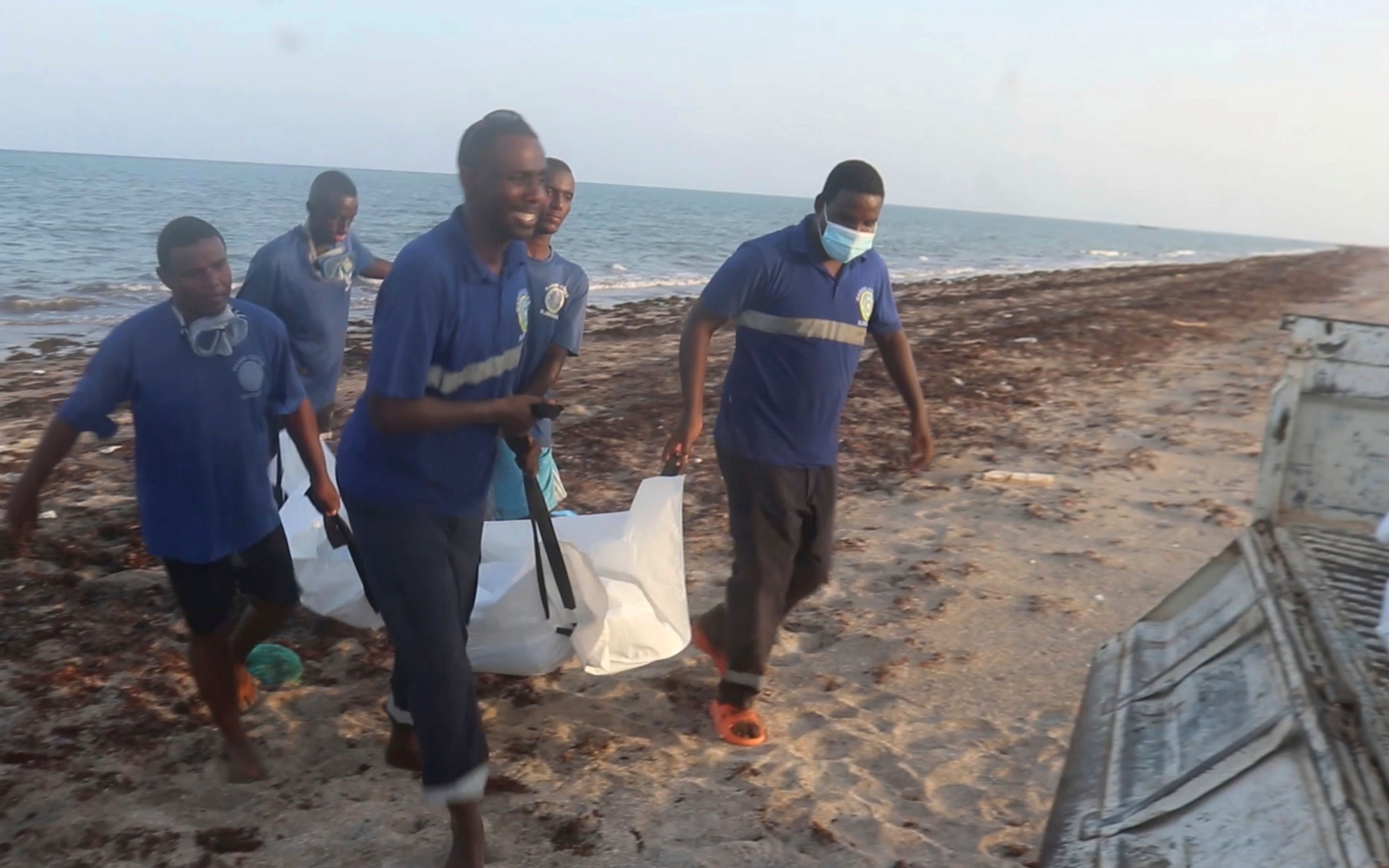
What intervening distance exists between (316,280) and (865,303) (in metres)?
2.32

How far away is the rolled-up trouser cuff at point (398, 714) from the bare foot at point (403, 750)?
0.01 m

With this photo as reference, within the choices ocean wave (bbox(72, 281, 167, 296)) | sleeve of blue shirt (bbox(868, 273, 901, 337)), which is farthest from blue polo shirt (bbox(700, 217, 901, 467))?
ocean wave (bbox(72, 281, 167, 296))

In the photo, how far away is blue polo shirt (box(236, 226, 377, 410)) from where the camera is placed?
4.43 m

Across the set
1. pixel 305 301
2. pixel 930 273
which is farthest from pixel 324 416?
pixel 930 273

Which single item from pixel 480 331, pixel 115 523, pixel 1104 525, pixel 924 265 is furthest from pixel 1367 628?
pixel 924 265

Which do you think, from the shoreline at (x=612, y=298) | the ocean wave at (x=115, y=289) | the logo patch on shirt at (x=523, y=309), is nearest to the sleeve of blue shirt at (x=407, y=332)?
the logo patch on shirt at (x=523, y=309)

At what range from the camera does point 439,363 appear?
2637 mm

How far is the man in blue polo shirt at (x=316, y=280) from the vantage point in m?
4.44

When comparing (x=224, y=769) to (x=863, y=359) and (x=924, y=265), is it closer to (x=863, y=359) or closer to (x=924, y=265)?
(x=863, y=359)

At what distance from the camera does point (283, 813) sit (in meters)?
3.18

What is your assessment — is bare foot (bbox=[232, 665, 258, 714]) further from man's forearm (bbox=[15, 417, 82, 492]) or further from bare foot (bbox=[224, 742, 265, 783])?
man's forearm (bbox=[15, 417, 82, 492])

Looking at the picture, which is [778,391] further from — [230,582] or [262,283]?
[262,283]

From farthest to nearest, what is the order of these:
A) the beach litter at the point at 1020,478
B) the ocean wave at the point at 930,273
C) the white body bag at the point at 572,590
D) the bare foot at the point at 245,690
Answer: the ocean wave at the point at 930,273
the beach litter at the point at 1020,478
the bare foot at the point at 245,690
the white body bag at the point at 572,590

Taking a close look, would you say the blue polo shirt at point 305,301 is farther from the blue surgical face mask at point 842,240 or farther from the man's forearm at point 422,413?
the blue surgical face mask at point 842,240
